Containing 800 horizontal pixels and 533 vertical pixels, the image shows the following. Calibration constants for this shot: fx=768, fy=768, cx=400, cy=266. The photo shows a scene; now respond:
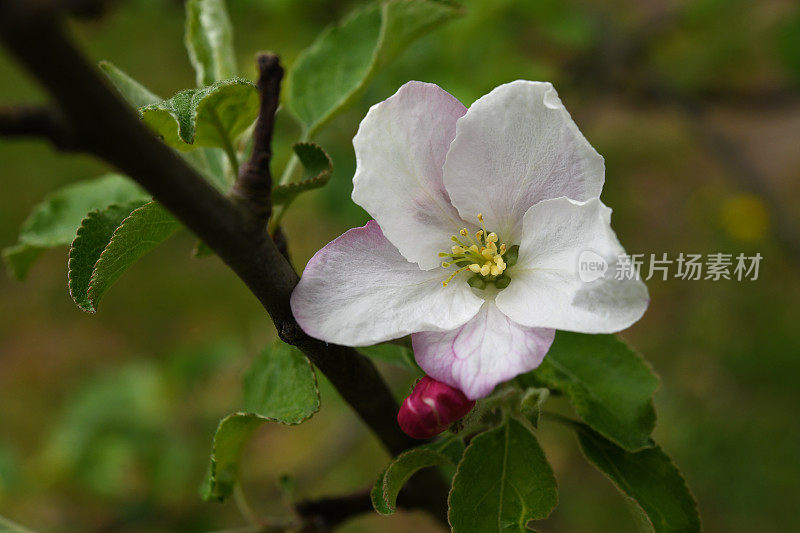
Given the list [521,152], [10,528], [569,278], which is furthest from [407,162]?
[10,528]

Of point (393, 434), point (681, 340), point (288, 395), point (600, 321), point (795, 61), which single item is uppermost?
point (600, 321)

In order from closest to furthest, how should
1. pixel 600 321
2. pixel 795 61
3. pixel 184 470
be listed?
1. pixel 600 321
2. pixel 184 470
3. pixel 795 61

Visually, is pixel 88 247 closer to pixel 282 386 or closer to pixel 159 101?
pixel 159 101

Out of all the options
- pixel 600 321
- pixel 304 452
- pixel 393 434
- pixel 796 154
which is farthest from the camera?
pixel 796 154

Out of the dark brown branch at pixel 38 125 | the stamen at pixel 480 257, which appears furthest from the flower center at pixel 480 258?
the dark brown branch at pixel 38 125

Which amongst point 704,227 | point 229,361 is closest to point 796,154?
point 704,227

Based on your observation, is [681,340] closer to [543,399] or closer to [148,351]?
[148,351]

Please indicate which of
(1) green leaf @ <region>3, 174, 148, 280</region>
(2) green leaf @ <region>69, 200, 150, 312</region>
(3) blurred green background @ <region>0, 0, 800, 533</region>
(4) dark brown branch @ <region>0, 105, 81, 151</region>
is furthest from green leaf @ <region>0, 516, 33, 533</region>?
(4) dark brown branch @ <region>0, 105, 81, 151</region>
